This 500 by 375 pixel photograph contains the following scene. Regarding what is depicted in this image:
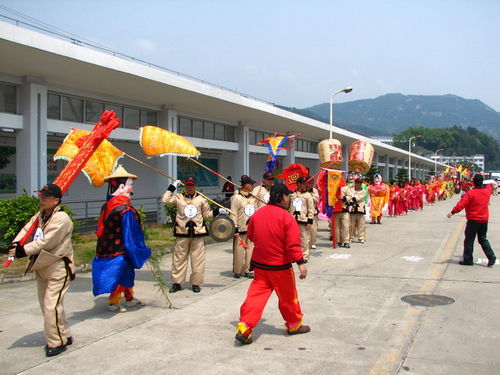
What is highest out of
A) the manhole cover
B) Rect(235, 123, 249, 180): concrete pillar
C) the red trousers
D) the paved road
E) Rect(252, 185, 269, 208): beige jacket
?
Rect(235, 123, 249, 180): concrete pillar

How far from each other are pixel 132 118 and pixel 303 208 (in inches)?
371

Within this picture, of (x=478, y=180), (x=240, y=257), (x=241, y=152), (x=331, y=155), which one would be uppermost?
(x=241, y=152)

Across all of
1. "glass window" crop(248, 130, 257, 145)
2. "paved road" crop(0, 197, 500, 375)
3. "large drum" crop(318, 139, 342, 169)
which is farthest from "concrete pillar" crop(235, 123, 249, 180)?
"paved road" crop(0, 197, 500, 375)

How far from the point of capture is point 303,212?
32.2ft

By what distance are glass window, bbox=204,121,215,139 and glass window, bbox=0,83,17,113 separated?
9510 mm

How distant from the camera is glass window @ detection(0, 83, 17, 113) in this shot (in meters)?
12.5

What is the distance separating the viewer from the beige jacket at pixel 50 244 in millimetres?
4574

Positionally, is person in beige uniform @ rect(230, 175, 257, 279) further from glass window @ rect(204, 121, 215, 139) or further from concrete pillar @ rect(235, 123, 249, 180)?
concrete pillar @ rect(235, 123, 249, 180)

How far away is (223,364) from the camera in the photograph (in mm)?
4430

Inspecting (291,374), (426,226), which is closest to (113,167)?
(291,374)

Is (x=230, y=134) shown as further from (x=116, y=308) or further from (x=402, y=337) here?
(x=402, y=337)

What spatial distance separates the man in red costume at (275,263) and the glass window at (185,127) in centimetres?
1497

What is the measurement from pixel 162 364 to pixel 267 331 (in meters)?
1.38

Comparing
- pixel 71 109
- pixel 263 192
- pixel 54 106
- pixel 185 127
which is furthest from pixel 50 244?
pixel 185 127
